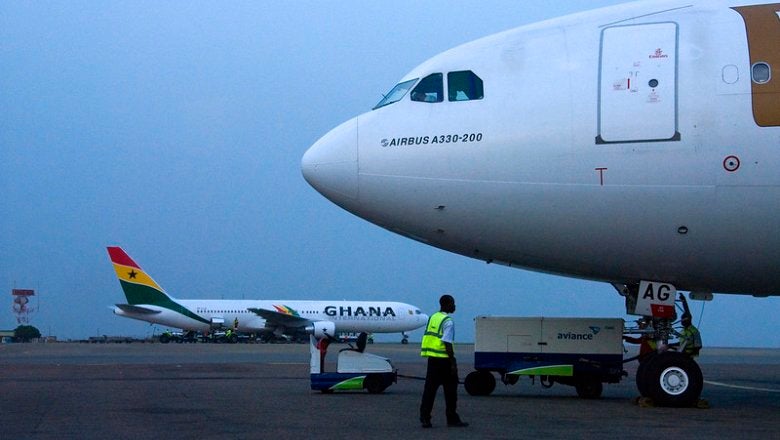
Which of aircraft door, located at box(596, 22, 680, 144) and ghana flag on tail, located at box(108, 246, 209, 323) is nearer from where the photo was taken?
aircraft door, located at box(596, 22, 680, 144)

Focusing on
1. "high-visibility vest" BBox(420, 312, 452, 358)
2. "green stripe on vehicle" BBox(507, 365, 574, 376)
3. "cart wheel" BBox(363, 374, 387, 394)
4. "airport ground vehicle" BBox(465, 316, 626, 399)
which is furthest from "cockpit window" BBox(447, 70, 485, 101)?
"cart wheel" BBox(363, 374, 387, 394)

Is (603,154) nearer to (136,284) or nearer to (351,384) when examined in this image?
(351,384)

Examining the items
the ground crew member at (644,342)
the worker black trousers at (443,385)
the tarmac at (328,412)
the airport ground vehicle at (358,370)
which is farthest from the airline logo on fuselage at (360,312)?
the worker black trousers at (443,385)

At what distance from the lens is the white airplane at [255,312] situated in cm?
5734

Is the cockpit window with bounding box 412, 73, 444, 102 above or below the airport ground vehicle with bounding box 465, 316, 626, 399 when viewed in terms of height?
above

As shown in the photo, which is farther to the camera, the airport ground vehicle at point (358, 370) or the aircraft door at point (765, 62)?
the airport ground vehicle at point (358, 370)

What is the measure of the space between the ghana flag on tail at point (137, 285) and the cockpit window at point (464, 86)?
154ft

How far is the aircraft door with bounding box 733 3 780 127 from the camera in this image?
11.0 meters

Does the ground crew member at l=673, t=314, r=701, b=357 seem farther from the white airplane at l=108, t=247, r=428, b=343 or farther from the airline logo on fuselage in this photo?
the airline logo on fuselage

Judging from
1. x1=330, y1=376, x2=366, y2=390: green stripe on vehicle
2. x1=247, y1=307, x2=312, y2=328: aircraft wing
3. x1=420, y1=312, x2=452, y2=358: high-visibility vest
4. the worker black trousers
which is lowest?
x1=330, y1=376, x2=366, y2=390: green stripe on vehicle

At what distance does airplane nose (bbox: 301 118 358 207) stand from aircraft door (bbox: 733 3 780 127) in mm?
4695

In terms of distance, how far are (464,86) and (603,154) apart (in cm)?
195

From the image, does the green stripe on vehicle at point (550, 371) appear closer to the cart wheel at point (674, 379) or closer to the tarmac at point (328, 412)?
the tarmac at point (328, 412)

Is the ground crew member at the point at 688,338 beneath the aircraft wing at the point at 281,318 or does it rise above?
beneath
